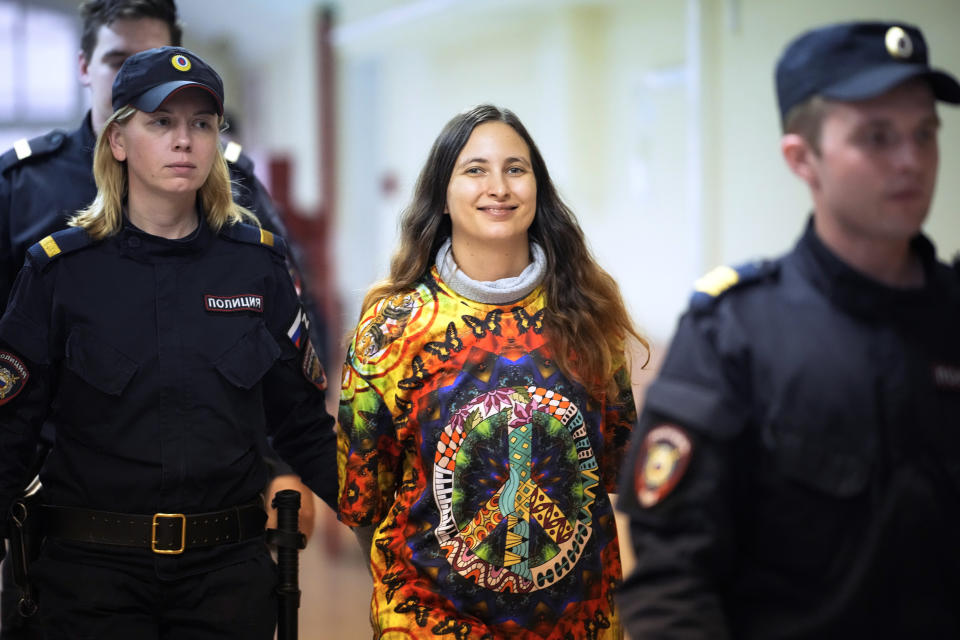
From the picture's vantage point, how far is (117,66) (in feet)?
8.52

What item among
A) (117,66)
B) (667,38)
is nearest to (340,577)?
(117,66)

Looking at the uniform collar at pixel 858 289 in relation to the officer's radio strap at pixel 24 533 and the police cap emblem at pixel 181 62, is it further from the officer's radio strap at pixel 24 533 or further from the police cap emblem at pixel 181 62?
the officer's radio strap at pixel 24 533

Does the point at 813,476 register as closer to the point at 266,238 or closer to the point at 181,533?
the point at 181,533

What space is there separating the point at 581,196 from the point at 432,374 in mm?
7654

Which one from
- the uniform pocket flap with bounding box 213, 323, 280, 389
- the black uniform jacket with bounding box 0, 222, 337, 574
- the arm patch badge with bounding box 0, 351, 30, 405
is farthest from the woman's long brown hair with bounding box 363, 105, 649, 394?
the arm patch badge with bounding box 0, 351, 30, 405

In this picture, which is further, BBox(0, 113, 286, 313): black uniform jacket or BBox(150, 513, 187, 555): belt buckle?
BBox(0, 113, 286, 313): black uniform jacket

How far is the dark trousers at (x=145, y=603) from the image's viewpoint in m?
2.00

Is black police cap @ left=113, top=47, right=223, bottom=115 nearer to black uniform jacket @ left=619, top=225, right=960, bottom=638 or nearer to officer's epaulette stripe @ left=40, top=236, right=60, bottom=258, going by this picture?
officer's epaulette stripe @ left=40, top=236, right=60, bottom=258

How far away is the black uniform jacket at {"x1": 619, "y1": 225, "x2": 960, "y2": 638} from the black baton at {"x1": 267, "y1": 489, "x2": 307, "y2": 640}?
37.4 inches

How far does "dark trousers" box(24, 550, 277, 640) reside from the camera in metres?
2.00

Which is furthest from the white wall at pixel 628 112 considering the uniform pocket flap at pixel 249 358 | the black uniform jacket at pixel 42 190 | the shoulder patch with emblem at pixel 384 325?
the shoulder patch with emblem at pixel 384 325

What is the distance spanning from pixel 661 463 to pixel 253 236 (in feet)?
3.87

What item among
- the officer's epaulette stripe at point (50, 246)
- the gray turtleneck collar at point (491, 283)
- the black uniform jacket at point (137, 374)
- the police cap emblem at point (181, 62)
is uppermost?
the police cap emblem at point (181, 62)

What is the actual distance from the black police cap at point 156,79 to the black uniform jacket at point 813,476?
1192 mm
